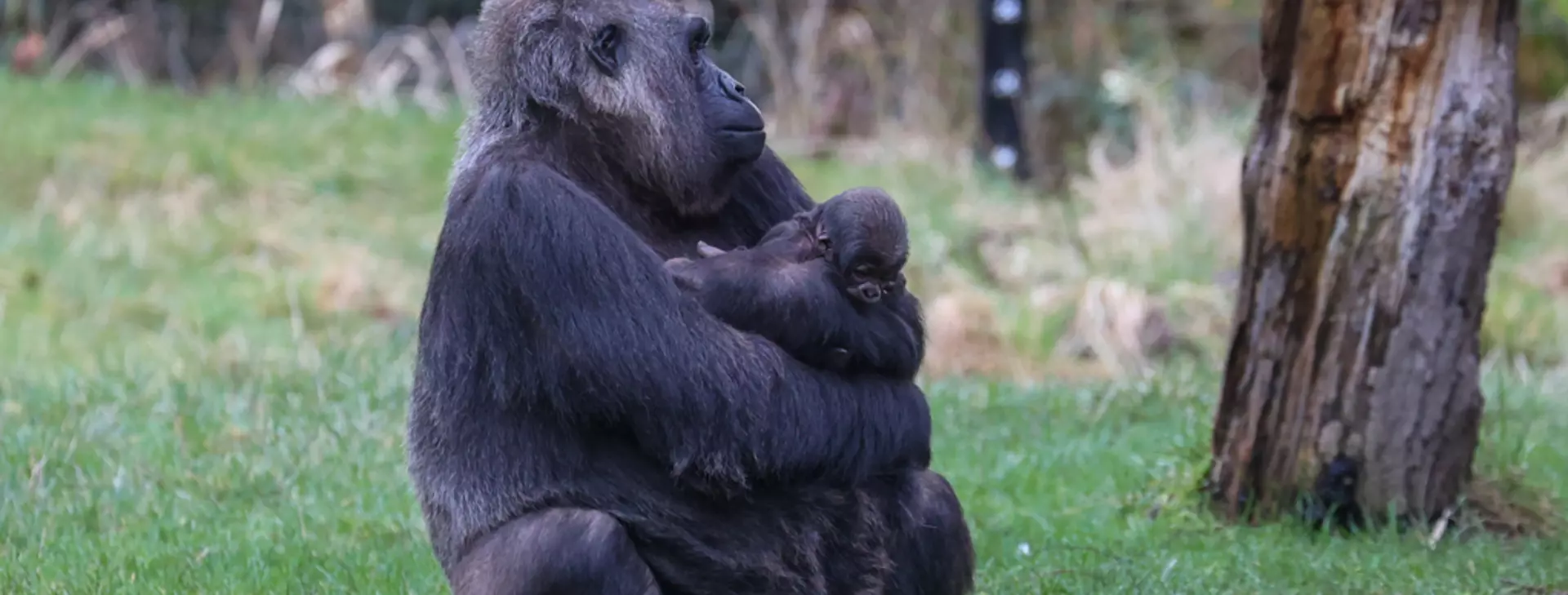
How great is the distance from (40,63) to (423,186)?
13.1 feet

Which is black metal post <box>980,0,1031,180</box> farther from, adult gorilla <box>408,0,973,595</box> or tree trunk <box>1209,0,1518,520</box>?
adult gorilla <box>408,0,973,595</box>

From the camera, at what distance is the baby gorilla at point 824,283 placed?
3.23 m

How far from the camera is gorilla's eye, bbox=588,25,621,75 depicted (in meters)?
3.42

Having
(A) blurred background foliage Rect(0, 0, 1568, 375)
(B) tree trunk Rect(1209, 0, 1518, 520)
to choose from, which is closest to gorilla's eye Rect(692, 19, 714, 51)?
(B) tree trunk Rect(1209, 0, 1518, 520)

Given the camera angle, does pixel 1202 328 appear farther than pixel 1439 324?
Yes

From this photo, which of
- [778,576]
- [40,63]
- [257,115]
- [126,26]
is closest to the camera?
[778,576]

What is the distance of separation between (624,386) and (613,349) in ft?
0.22

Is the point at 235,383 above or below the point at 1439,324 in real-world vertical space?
below

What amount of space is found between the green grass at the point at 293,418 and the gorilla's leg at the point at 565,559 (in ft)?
3.92

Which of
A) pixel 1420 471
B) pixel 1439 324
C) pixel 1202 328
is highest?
pixel 1439 324

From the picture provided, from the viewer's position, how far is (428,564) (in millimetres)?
4496

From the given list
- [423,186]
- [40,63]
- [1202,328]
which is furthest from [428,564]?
[40,63]

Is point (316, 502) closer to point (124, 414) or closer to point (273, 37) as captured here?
point (124, 414)

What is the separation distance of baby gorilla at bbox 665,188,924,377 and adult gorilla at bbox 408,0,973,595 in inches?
2.1
